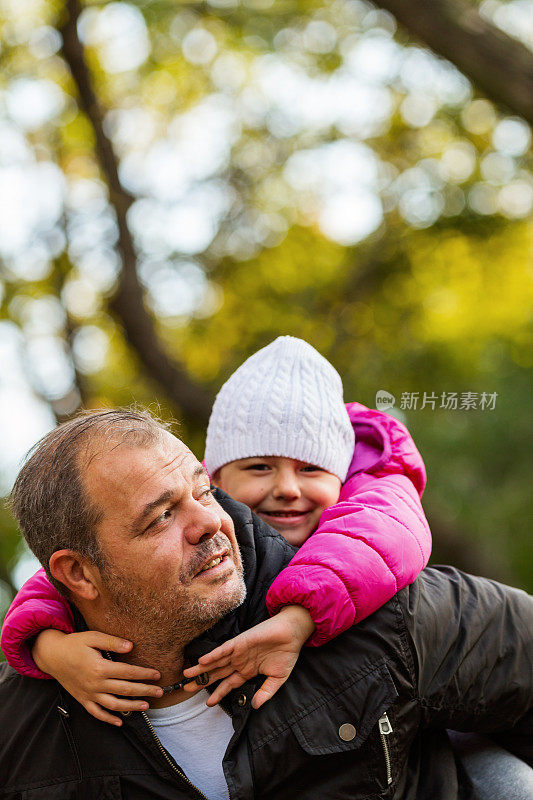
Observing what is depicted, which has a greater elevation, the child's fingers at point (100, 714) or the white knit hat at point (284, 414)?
the white knit hat at point (284, 414)

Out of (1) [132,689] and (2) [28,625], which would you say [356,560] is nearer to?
(1) [132,689]

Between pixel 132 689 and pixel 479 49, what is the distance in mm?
3396

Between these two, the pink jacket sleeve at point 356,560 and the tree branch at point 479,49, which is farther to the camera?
the tree branch at point 479,49

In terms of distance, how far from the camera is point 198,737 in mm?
2271

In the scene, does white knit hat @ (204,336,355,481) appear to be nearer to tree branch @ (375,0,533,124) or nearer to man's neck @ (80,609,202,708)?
man's neck @ (80,609,202,708)

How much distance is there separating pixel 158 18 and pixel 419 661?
7437 mm

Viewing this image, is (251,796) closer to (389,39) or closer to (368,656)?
(368,656)

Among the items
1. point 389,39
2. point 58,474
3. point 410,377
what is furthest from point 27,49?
point 58,474

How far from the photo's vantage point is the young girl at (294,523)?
2133 millimetres

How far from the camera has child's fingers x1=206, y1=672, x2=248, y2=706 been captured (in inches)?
85.1

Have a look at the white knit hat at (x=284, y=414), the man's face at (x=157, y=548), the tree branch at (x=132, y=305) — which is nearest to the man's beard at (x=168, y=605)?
the man's face at (x=157, y=548)

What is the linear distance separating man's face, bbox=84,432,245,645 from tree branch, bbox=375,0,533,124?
289cm

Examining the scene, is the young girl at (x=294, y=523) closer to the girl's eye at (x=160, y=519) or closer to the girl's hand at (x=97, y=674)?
the girl's hand at (x=97, y=674)

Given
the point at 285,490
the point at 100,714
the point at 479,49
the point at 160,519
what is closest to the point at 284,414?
the point at 285,490
